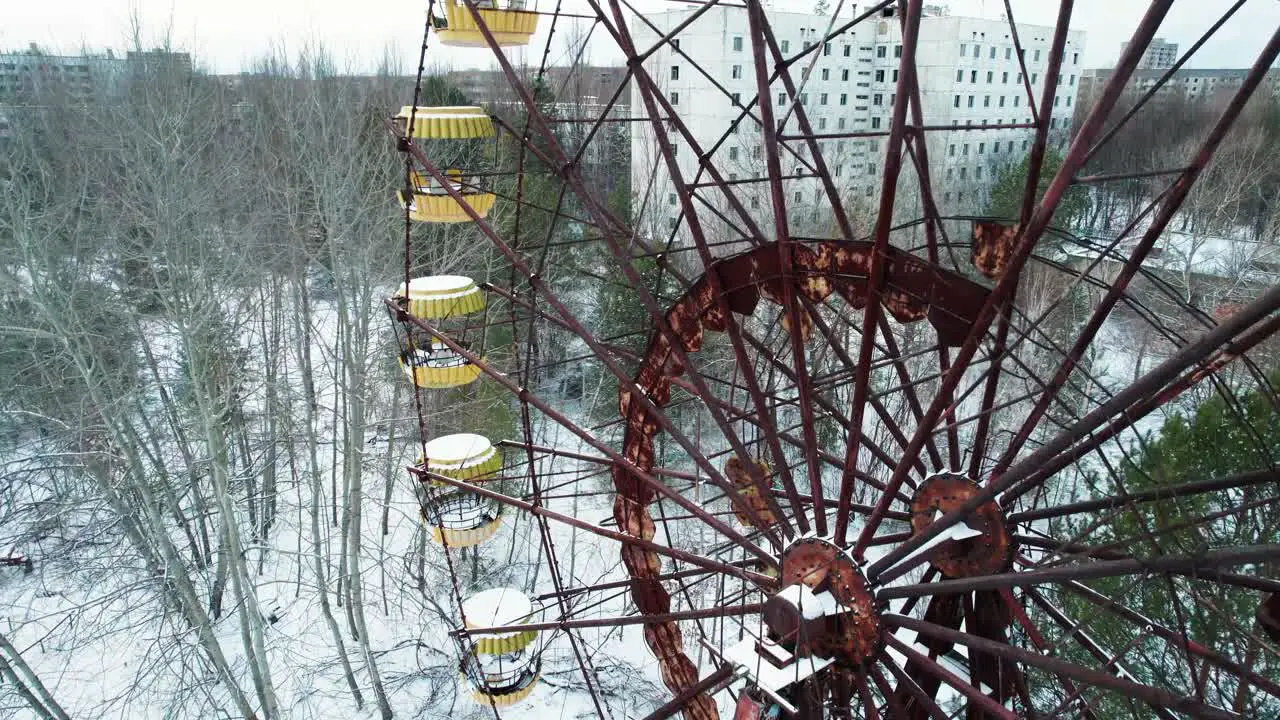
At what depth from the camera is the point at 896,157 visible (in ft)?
13.6

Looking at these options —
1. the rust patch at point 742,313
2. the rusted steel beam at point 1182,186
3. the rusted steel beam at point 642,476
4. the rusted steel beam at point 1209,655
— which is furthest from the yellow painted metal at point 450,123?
the rusted steel beam at point 1209,655

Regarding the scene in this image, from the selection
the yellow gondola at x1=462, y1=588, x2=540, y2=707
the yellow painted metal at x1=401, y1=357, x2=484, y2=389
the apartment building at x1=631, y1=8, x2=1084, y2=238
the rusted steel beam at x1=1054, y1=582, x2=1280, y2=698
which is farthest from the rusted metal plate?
the apartment building at x1=631, y1=8, x2=1084, y2=238

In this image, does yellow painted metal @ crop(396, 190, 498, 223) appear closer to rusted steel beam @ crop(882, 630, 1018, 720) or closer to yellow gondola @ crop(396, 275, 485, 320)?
yellow gondola @ crop(396, 275, 485, 320)

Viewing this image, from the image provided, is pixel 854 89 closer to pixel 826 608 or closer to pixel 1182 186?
pixel 1182 186

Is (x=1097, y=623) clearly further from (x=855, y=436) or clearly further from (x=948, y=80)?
(x=948, y=80)

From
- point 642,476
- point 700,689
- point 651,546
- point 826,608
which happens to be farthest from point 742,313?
point 700,689

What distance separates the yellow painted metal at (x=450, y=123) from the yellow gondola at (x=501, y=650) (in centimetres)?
462

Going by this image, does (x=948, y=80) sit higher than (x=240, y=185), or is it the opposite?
(x=948, y=80)

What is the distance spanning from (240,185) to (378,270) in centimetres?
385

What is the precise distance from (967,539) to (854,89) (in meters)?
20.7

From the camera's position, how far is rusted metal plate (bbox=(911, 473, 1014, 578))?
18.6ft

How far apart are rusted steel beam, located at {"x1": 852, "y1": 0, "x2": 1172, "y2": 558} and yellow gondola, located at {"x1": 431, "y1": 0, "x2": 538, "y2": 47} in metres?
5.14

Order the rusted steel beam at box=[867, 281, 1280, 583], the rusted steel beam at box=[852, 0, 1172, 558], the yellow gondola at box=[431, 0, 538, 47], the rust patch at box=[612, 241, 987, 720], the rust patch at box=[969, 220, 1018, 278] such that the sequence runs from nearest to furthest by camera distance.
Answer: the rusted steel beam at box=[867, 281, 1280, 583], the rusted steel beam at box=[852, 0, 1172, 558], the rust patch at box=[612, 241, 987, 720], the rust patch at box=[969, 220, 1018, 278], the yellow gondola at box=[431, 0, 538, 47]

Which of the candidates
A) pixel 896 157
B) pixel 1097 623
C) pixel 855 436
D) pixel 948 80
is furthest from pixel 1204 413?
pixel 948 80
